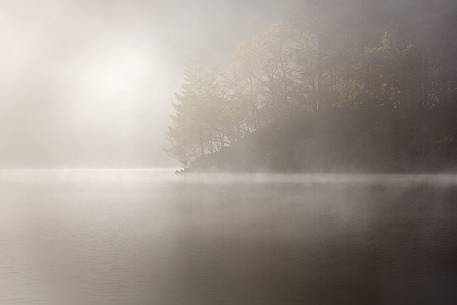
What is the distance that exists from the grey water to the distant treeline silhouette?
32.2 meters

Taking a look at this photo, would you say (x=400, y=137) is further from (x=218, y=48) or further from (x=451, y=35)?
(x=218, y=48)

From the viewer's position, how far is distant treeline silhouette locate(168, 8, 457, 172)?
80250mm

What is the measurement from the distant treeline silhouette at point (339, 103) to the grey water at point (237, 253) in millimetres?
32164

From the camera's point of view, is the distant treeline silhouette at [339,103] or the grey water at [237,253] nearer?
the grey water at [237,253]

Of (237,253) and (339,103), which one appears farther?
(339,103)

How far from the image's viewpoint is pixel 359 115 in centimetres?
8325

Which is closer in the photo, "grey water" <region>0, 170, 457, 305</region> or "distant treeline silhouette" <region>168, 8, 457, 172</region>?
"grey water" <region>0, 170, 457, 305</region>

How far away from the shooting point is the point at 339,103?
83375 mm

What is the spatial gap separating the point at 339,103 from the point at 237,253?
60712 mm

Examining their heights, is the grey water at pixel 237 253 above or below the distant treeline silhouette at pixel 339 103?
below

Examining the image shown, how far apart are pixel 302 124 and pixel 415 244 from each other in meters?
57.6

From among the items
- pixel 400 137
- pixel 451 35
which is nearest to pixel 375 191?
pixel 400 137

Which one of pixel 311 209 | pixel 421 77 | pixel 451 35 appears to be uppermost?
pixel 451 35

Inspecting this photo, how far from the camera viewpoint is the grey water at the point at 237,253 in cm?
1953
